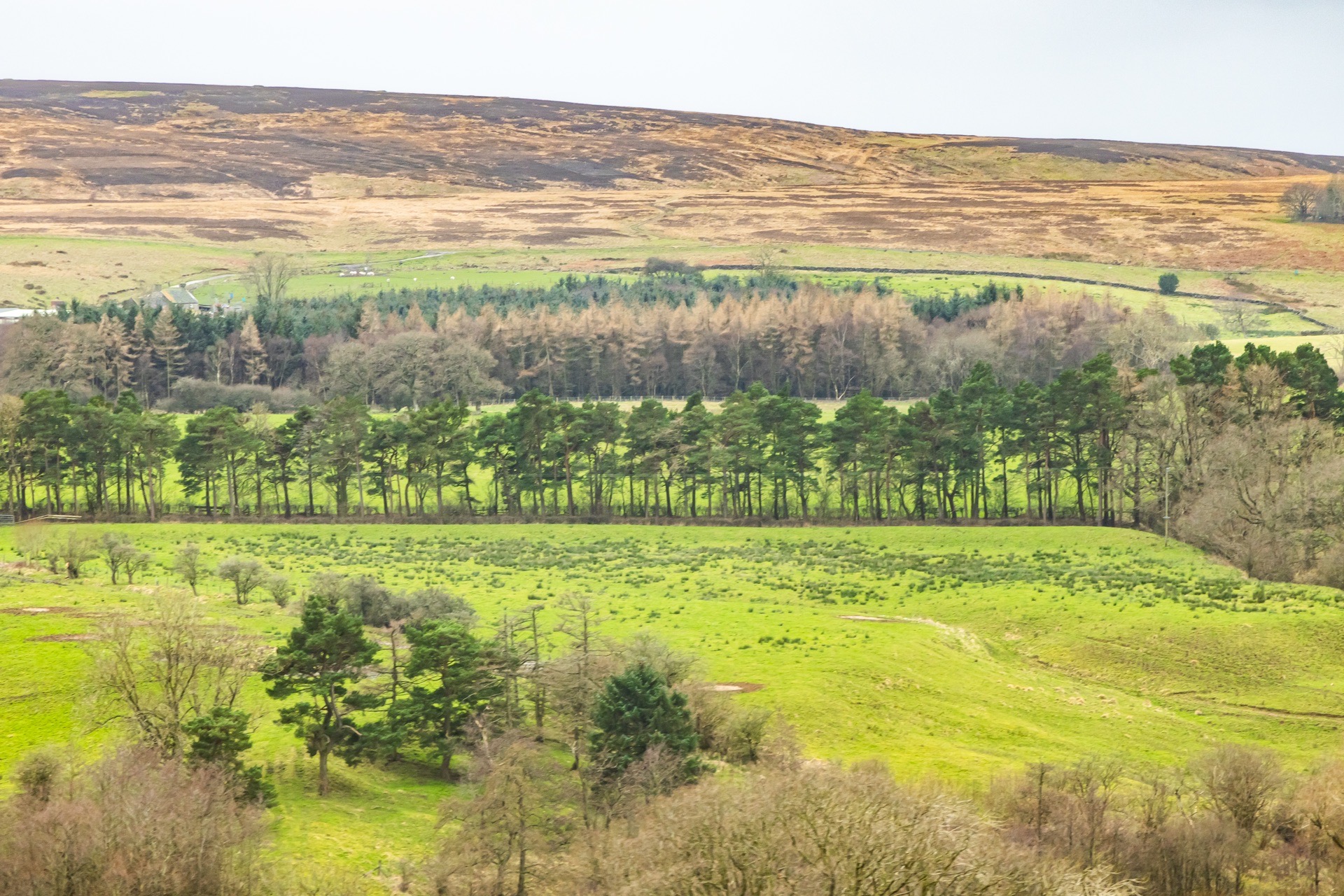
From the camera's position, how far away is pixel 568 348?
141 m

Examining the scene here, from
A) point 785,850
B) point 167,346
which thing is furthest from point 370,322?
point 785,850

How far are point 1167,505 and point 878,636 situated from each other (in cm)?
3231

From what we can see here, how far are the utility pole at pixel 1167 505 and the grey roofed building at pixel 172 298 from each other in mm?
119299

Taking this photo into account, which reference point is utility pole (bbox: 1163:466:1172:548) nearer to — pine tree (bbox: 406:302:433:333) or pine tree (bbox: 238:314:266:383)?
pine tree (bbox: 406:302:433:333)

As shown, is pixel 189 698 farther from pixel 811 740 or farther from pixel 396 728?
pixel 811 740

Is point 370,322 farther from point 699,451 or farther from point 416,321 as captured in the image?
point 699,451

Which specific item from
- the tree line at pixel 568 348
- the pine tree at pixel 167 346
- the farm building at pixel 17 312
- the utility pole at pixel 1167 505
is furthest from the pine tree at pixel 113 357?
the utility pole at pixel 1167 505

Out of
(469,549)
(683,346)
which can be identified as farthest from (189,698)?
(683,346)

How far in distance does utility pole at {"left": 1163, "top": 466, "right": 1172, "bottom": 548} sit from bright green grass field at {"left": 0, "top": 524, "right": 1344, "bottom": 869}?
4.41 feet

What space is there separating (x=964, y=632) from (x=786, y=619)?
28.7 feet

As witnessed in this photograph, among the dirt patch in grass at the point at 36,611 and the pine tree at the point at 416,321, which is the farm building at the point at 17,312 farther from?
the dirt patch in grass at the point at 36,611

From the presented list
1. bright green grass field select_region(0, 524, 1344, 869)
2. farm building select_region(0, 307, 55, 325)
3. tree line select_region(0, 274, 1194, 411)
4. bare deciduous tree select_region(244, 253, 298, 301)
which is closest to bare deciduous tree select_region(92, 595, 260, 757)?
bright green grass field select_region(0, 524, 1344, 869)

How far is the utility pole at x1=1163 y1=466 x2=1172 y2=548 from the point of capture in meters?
81.4

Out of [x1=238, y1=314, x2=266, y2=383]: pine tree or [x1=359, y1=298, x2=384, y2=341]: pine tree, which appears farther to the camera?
[x1=359, y1=298, x2=384, y2=341]: pine tree
